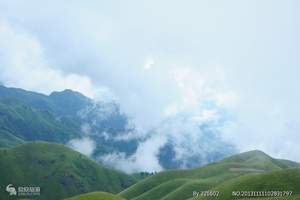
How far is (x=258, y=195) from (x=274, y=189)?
8.68m

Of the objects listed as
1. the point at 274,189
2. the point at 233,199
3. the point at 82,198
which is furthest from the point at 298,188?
the point at 82,198

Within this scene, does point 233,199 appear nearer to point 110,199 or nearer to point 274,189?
point 274,189

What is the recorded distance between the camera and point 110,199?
632 ft

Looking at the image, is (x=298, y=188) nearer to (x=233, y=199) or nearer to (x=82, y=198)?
(x=233, y=199)

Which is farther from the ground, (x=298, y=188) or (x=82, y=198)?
(x=82, y=198)

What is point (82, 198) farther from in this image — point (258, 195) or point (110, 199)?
point (258, 195)

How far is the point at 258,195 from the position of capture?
186875mm

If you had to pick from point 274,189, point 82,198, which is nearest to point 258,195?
point 274,189

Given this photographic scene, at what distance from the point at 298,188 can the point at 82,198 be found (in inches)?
3594

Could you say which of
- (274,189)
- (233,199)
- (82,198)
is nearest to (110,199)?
(82,198)

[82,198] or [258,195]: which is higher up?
[82,198]

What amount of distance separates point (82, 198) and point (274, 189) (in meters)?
82.0

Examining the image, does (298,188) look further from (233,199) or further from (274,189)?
(233,199)

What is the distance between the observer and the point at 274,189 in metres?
190
